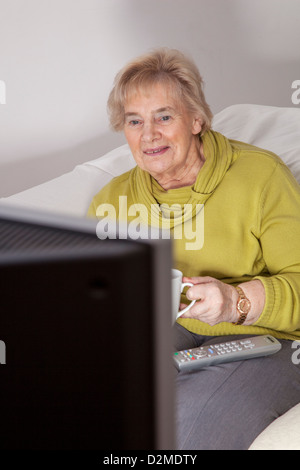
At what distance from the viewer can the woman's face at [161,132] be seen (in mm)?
1492

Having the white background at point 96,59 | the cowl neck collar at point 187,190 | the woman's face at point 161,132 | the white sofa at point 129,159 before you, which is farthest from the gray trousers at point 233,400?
the white background at point 96,59

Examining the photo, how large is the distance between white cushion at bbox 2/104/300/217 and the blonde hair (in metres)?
0.36

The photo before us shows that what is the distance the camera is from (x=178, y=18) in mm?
2297

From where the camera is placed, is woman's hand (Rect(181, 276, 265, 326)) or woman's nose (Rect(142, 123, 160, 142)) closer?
woman's hand (Rect(181, 276, 265, 326))

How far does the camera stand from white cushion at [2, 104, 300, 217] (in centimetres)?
179

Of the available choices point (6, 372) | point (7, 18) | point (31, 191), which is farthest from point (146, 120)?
point (6, 372)

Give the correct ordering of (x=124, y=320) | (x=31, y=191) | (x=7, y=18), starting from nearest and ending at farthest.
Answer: (x=124, y=320) < (x=31, y=191) < (x=7, y=18)

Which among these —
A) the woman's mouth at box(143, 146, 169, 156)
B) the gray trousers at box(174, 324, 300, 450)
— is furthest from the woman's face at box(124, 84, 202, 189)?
the gray trousers at box(174, 324, 300, 450)

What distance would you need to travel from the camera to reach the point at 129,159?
201cm

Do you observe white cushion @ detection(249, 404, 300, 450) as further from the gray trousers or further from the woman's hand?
the woman's hand
